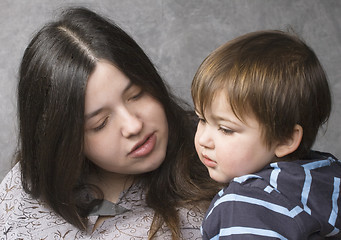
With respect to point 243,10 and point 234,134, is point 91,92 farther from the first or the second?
point 243,10

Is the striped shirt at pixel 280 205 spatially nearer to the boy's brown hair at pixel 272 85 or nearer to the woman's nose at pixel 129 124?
the boy's brown hair at pixel 272 85

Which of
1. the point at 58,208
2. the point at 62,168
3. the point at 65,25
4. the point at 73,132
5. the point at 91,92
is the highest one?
the point at 65,25

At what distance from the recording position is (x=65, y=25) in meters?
1.76

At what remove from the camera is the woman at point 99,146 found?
5.38ft

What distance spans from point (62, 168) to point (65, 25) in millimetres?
398

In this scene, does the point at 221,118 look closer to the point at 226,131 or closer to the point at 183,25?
the point at 226,131

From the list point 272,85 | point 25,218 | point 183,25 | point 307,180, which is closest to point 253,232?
point 307,180

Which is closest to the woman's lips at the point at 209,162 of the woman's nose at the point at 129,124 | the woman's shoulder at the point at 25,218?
the woman's nose at the point at 129,124

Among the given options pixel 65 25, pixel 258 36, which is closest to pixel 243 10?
pixel 65 25

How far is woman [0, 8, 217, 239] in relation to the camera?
164 cm

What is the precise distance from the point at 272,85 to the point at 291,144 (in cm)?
15

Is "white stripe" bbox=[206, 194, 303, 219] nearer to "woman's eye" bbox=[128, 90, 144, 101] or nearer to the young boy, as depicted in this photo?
the young boy

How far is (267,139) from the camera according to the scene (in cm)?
135

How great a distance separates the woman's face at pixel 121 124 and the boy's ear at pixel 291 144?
42 cm
